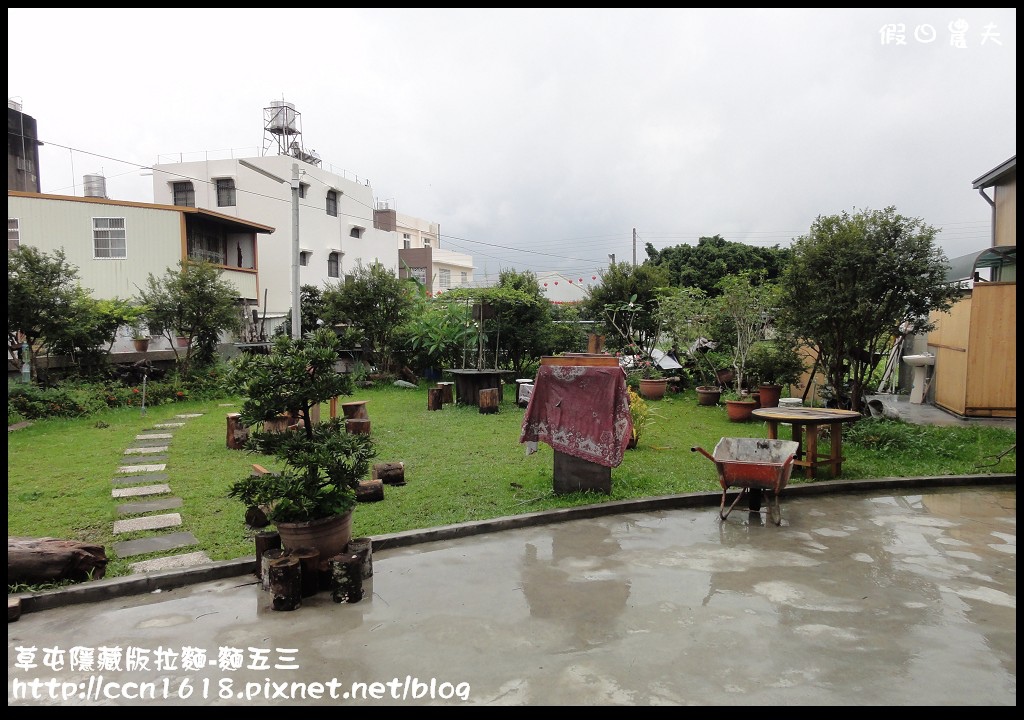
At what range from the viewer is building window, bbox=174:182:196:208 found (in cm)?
3017

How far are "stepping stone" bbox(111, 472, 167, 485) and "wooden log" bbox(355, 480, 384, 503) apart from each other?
274cm

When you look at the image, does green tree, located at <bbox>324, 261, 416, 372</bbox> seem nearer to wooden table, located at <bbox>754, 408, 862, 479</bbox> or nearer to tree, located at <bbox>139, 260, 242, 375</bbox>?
tree, located at <bbox>139, 260, 242, 375</bbox>

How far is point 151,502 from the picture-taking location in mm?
6352

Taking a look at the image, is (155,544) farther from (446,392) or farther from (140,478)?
(446,392)

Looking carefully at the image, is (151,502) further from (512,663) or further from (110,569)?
(512,663)

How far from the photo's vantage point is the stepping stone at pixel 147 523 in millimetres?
5535

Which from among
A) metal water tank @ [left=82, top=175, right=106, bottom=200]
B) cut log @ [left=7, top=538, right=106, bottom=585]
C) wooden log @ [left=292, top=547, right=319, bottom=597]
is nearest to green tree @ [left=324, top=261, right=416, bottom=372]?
cut log @ [left=7, top=538, right=106, bottom=585]

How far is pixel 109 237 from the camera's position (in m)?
19.7

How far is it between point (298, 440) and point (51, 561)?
186 cm

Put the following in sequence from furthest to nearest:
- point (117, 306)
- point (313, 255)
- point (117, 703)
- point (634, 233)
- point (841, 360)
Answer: point (634, 233) → point (313, 255) → point (117, 306) → point (841, 360) → point (117, 703)

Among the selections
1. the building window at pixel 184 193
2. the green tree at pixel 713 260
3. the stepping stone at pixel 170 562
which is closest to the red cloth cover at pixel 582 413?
the stepping stone at pixel 170 562
